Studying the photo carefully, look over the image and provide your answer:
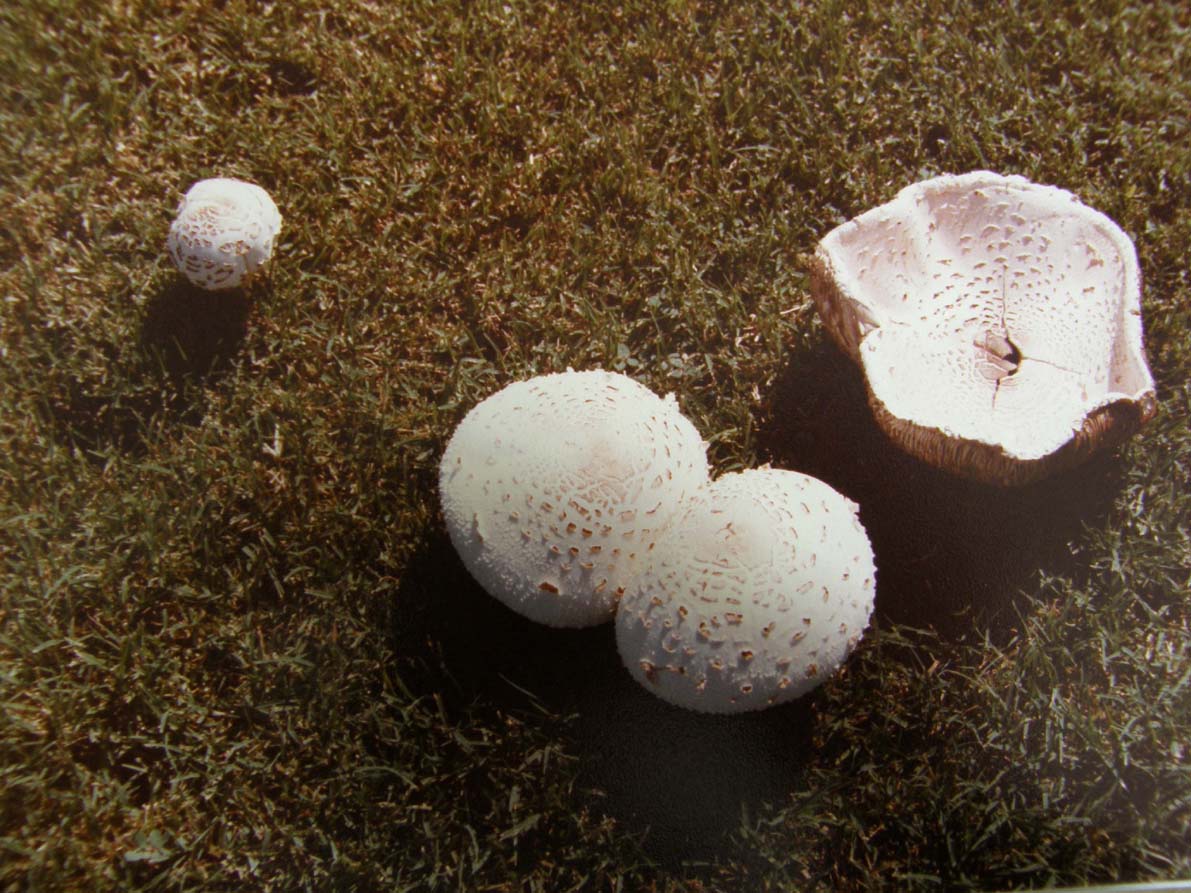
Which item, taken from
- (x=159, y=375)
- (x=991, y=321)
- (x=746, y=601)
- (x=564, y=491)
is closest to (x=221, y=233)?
(x=159, y=375)

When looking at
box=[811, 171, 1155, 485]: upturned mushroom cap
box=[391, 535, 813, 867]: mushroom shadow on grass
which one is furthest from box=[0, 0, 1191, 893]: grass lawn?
box=[811, 171, 1155, 485]: upturned mushroom cap

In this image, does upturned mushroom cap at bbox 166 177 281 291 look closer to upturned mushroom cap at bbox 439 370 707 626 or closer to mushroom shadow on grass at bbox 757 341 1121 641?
upturned mushroom cap at bbox 439 370 707 626

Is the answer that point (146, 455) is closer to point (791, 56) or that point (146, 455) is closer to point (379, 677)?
point (379, 677)

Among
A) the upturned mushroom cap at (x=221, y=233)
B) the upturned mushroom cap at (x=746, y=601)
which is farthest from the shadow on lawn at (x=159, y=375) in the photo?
the upturned mushroom cap at (x=746, y=601)

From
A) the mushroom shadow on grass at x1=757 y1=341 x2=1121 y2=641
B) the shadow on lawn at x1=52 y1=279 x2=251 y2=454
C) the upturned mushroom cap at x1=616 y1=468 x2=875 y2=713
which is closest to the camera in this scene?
the upturned mushroom cap at x1=616 y1=468 x2=875 y2=713

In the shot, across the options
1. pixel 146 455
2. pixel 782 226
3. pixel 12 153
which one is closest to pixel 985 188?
pixel 782 226

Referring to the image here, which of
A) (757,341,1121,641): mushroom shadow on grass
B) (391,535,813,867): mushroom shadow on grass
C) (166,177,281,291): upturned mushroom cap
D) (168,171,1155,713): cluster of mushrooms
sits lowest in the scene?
(391,535,813,867): mushroom shadow on grass

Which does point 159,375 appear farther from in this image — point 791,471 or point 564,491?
point 791,471
